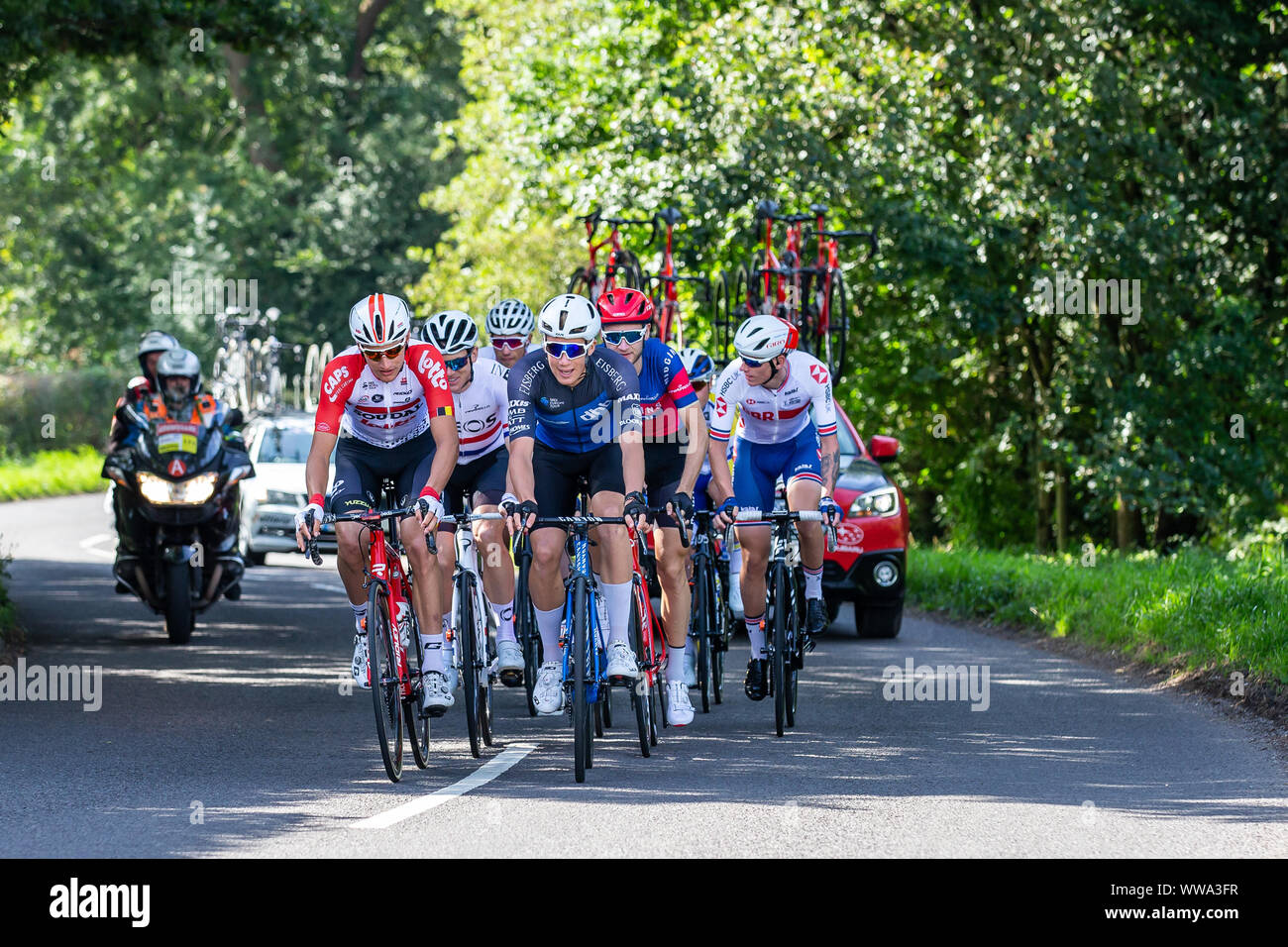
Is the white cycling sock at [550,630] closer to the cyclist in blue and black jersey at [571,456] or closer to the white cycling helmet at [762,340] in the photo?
the cyclist in blue and black jersey at [571,456]

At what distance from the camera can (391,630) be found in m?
9.56

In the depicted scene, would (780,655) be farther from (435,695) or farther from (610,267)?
(610,267)

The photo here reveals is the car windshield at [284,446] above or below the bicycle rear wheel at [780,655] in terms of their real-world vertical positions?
above

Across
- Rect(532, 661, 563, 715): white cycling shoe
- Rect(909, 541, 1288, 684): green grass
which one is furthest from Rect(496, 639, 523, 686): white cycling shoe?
Rect(909, 541, 1288, 684): green grass

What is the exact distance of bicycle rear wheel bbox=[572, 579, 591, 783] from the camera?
30.4ft

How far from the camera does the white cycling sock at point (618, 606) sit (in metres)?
9.80

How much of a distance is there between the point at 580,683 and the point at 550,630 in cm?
77

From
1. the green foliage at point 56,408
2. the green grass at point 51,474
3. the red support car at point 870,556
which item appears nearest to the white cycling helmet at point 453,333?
the red support car at point 870,556

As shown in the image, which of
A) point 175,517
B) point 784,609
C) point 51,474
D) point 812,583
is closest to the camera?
point 784,609

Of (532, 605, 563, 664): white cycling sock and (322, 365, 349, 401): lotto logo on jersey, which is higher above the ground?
(322, 365, 349, 401): lotto logo on jersey

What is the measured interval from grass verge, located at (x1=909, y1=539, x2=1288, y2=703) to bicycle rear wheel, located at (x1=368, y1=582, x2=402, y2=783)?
203 inches

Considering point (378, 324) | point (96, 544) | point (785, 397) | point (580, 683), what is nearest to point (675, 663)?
point (580, 683)

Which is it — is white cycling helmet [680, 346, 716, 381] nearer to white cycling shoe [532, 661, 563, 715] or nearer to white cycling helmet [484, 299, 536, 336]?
white cycling helmet [484, 299, 536, 336]

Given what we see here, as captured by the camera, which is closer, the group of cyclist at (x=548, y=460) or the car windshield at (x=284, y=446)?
the group of cyclist at (x=548, y=460)
